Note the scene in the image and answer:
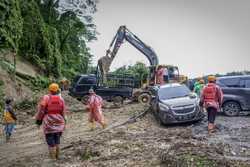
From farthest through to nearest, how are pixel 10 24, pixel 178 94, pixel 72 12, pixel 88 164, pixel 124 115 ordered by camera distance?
pixel 72 12 → pixel 10 24 → pixel 124 115 → pixel 178 94 → pixel 88 164

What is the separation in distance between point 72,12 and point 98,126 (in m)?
38.7

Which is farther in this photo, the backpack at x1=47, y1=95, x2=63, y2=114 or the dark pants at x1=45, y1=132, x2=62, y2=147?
the dark pants at x1=45, y1=132, x2=62, y2=147

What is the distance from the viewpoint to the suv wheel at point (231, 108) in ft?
78.1

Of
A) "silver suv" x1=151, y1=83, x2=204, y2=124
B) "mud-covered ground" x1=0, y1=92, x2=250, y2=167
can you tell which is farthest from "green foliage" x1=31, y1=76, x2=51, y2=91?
"silver suv" x1=151, y1=83, x2=204, y2=124

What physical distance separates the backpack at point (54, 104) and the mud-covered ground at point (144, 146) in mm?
1343

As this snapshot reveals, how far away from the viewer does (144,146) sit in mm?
15719

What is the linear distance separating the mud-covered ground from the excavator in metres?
9.25

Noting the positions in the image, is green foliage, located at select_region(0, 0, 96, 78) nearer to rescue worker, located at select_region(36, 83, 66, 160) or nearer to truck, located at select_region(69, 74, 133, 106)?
truck, located at select_region(69, 74, 133, 106)

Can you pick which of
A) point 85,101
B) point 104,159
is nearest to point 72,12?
point 85,101

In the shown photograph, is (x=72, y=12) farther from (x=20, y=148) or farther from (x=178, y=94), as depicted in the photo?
(x=20, y=148)

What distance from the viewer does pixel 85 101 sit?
33969mm

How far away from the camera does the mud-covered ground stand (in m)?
13.4

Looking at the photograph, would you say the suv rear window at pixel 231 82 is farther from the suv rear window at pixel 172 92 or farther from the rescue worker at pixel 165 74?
the rescue worker at pixel 165 74

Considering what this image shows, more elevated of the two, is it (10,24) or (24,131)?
(10,24)
